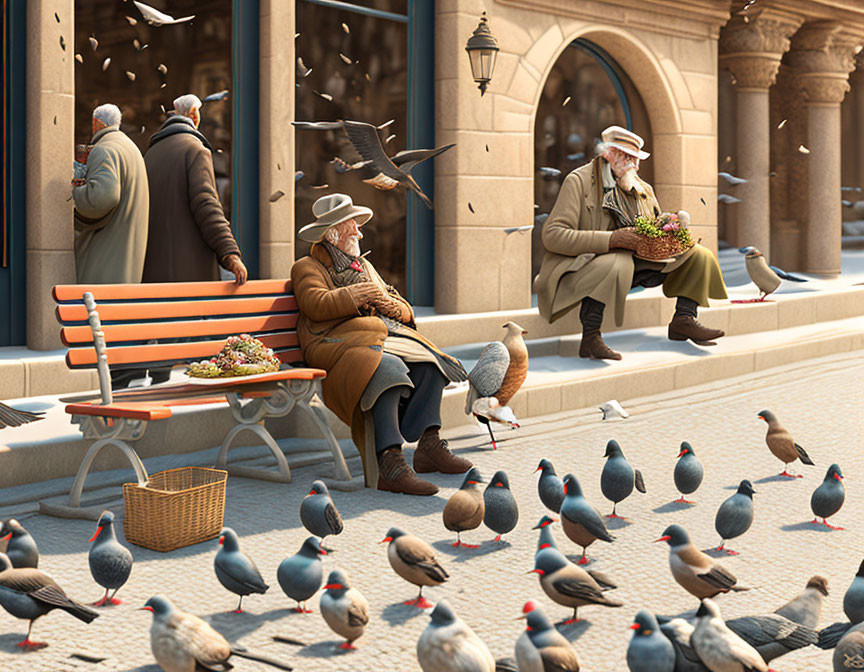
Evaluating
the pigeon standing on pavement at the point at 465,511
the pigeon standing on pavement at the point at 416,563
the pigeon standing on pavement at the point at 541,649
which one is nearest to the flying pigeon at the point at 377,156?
Result: the pigeon standing on pavement at the point at 465,511

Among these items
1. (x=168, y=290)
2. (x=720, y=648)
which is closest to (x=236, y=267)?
(x=168, y=290)

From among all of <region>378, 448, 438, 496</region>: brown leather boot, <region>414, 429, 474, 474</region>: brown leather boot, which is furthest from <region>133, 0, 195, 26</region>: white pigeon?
<region>378, 448, 438, 496</region>: brown leather boot

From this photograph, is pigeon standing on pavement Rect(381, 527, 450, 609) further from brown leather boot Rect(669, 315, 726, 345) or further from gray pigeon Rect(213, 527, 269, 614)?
brown leather boot Rect(669, 315, 726, 345)

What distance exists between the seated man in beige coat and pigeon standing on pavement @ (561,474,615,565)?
5127mm

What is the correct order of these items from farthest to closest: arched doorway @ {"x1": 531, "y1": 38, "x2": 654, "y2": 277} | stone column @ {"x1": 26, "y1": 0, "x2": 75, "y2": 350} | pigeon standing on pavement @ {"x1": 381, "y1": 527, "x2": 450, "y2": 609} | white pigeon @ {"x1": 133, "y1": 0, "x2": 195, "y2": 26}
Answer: arched doorway @ {"x1": 531, "y1": 38, "x2": 654, "y2": 277} → white pigeon @ {"x1": 133, "y1": 0, "x2": 195, "y2": 26} → stone column @ {"x1": 26, "y1": 0, "x2": 75, "y2": 350} → pigeon standing on pavement @ {"x1": 381, "y1": 527, "x2": 450, "y2": 609}

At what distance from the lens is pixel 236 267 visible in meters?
7.12

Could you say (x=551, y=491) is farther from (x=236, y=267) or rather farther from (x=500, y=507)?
(x=236, y=267)

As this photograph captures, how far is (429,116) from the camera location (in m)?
11.7

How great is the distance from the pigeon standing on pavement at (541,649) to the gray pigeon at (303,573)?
1.12m

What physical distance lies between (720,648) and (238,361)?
3455 mm

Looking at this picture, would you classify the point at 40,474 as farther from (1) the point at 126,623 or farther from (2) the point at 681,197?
(2) the point at 681,197

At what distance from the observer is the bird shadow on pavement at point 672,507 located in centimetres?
610

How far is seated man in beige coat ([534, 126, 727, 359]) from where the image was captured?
10195 mm

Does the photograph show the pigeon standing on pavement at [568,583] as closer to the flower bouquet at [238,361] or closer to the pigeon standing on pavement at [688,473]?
the pigeon standing on pavement at [688,473]
